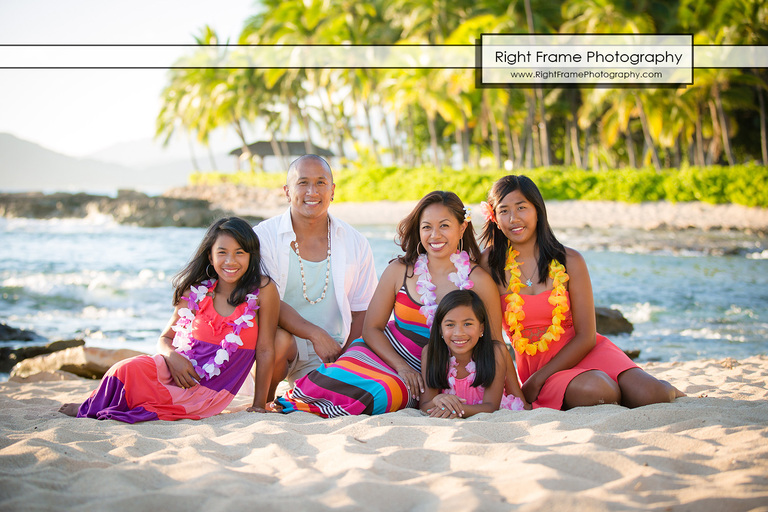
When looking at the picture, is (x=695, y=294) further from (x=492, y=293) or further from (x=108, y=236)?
(x=108, y=236)

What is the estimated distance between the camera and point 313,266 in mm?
4391

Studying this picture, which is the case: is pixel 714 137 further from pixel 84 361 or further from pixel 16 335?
pixel 84 361

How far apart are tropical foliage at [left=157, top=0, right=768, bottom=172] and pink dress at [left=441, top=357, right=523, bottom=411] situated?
2349cm

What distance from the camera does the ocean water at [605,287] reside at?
7.86 metres

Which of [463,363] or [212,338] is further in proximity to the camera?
[212,338]

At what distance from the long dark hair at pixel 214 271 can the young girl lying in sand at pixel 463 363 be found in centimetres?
123

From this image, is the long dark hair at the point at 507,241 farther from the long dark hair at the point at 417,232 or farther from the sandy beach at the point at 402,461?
the sandy beach at the point at 402,461

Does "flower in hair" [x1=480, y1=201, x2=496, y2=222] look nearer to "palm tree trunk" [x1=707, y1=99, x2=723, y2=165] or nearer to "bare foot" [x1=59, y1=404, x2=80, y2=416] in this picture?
"bare foot" [x1=59, y1=404, x2=80, y2=416]

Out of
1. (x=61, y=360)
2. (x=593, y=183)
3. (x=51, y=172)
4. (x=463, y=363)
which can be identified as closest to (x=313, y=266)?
(x=463, y=363)

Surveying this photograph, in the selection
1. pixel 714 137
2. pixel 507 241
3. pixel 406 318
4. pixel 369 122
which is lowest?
pixel 406 318

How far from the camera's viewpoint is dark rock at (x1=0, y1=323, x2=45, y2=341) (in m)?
7.57

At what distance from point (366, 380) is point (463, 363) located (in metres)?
0.60

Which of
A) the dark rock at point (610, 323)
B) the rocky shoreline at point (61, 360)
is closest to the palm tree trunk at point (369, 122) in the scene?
the dark rock at point (610, 323)

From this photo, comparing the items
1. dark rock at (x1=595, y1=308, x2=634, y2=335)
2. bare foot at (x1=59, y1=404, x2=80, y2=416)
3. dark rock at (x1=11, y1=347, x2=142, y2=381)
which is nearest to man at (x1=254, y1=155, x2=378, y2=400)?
bare foot at (x1=59, y1=404, x2=80, y2=416)
